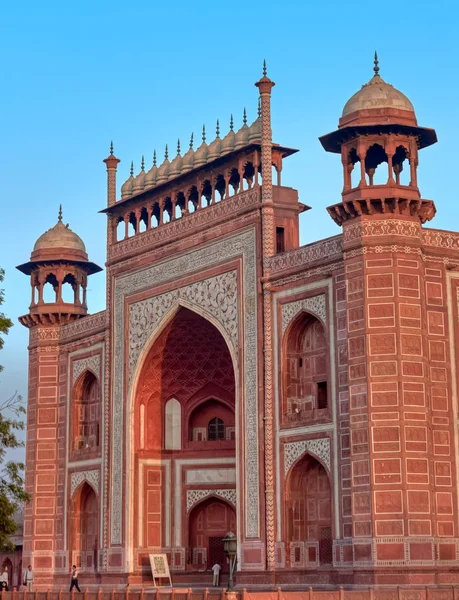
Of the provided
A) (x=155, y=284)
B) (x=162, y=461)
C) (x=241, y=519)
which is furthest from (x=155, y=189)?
(x=241, y=519)

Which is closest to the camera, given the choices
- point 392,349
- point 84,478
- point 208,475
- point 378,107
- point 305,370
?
point 392,349

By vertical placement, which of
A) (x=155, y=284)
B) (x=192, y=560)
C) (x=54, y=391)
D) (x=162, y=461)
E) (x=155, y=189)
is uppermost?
(x=155, y=189)

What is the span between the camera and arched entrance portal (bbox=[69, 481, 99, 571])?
1088 inches

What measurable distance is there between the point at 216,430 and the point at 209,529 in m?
2.23

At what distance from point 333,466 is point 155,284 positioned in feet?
24.0

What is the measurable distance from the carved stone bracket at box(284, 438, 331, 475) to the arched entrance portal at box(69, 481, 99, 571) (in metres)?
7.81

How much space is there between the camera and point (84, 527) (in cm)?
2803

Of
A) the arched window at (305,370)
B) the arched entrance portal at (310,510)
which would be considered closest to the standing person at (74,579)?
the arched entrance portal at (310,510)

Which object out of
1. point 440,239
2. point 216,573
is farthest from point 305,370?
point 216,573

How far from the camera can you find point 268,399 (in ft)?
71.7

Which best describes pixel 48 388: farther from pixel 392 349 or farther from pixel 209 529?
pixel 392 349

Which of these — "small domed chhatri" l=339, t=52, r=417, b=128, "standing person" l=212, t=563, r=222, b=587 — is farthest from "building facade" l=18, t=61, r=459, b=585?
"standing person" l=212, t=563, r=222, b=587

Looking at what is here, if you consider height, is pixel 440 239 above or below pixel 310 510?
above

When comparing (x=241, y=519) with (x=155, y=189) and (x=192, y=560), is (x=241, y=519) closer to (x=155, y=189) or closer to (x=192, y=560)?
(x=192, y=560)
